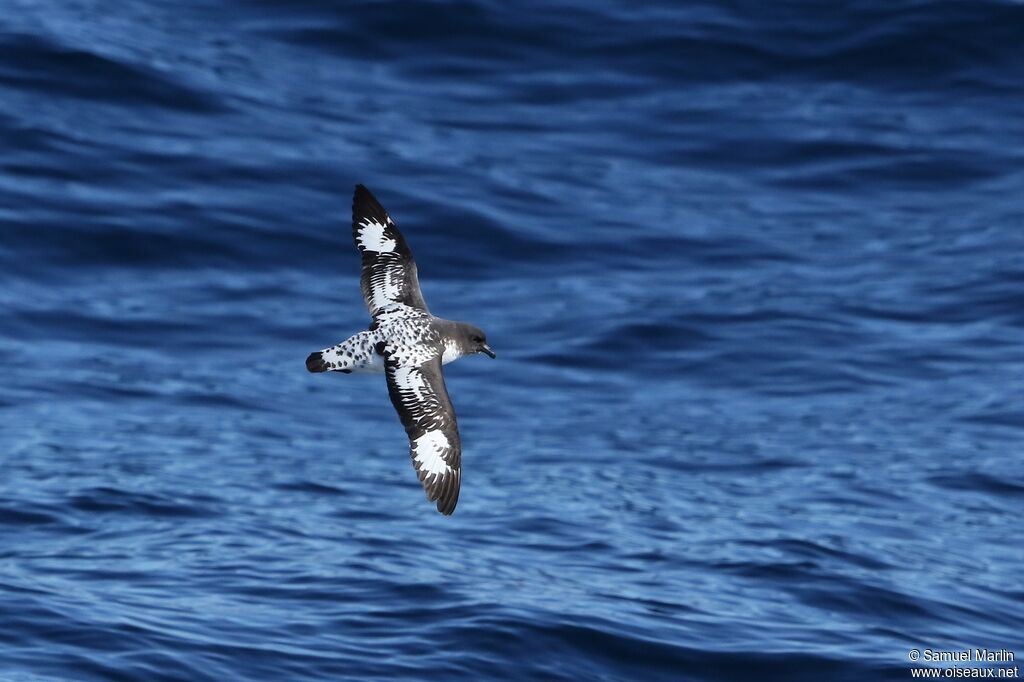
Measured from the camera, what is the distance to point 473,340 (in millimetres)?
9570

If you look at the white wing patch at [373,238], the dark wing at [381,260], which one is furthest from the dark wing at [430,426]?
the white wing patch at [373,238]

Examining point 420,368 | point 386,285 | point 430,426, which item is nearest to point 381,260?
point 386,285

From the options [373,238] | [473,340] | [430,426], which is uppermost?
[373,238]

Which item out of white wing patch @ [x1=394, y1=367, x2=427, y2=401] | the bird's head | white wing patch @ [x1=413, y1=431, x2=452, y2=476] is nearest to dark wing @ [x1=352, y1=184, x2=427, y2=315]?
the bird's head

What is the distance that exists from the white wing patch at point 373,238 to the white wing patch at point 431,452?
5.28ft

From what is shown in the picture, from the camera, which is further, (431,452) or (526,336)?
(526,336)

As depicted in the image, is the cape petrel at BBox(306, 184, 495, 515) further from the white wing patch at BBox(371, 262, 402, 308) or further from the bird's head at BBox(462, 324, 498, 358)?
the white wing patch at BBox(371, 262, 402, 308)

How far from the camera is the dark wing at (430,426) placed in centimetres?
871

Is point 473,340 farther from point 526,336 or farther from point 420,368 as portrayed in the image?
point 526,336

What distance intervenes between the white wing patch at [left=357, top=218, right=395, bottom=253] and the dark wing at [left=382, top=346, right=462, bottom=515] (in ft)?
4.03

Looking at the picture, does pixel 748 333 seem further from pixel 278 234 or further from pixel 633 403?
pixel 278 234

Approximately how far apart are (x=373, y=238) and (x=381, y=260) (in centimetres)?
19

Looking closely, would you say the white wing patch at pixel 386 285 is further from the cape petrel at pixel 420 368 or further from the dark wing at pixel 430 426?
the dark wing at pixel 430 426

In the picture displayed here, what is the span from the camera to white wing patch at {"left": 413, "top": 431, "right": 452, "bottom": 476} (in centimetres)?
871
